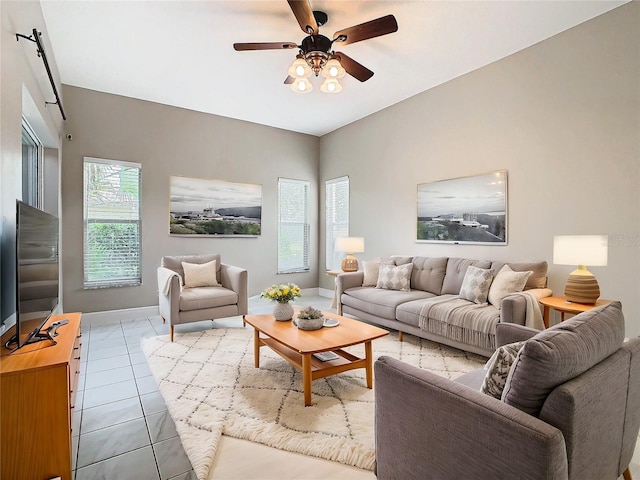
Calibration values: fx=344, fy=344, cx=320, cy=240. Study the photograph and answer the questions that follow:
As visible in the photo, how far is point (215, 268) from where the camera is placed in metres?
4.53

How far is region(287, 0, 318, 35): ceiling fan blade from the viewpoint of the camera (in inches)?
87.9

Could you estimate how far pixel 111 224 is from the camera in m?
4.62

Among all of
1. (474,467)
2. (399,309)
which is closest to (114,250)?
(399,309)

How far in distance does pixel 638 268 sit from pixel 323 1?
3.38 meters

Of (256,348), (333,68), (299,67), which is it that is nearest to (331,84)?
(333,68)

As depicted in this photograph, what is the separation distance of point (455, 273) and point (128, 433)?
3.37m

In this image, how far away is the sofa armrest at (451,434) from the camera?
1.01m

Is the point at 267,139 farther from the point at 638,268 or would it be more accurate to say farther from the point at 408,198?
the point at 638,268

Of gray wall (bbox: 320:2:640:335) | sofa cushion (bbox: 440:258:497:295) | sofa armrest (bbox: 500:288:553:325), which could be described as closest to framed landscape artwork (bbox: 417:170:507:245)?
gray wall (bbox: 320:2:640:335)

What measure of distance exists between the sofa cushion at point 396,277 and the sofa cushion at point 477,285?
29.9 inches

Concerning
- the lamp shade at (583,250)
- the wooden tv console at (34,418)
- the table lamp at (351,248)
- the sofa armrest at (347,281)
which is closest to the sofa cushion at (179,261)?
the sofa armrest at (347,281)

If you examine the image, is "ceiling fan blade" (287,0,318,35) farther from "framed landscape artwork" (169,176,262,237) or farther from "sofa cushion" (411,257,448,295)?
"framed landscape artwork" (169,176,262,237)

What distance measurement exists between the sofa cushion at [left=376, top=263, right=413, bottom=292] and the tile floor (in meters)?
2.50

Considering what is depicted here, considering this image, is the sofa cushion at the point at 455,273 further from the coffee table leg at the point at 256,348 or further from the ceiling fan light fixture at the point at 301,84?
the ceiling fan light fixture at the point at 301,84
